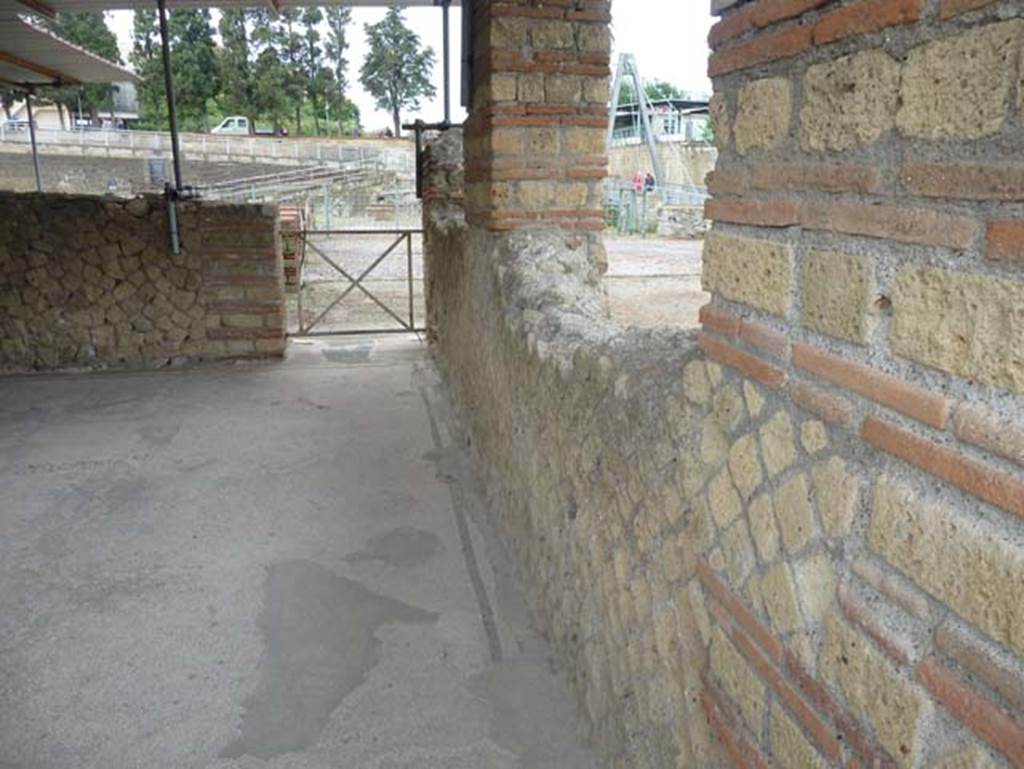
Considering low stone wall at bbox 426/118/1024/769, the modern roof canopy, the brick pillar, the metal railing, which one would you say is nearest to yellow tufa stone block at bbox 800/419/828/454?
low stone wall at bbox 426/118/1024/769

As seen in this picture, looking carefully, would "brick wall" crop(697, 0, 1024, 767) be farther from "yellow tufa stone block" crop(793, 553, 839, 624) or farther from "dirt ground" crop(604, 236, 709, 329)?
"dirt ground" crop(604, 236, 709, 329)

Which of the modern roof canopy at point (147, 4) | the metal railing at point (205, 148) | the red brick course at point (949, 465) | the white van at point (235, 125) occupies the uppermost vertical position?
the white van at point (235, 125)

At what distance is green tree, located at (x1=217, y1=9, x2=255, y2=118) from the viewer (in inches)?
1496

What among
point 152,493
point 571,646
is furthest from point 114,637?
point 571,646

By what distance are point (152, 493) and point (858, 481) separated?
392 centimetres

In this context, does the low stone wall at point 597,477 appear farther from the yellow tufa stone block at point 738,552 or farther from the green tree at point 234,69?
the green tree at point 234,69

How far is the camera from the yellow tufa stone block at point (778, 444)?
1173 millimetres

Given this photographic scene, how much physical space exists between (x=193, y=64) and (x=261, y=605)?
40.7m

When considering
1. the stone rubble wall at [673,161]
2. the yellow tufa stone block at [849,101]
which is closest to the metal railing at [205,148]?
the stone rubble wall at [673,161]

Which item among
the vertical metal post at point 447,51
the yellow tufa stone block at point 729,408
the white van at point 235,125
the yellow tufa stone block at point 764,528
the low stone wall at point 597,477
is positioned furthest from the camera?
the white van at point 235,125

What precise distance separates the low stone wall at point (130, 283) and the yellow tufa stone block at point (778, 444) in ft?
20.1

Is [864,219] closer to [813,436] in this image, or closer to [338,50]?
[813,436]

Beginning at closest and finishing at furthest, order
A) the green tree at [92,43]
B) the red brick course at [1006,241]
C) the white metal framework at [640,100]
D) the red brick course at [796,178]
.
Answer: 1. the red brick course at [1006,241]
2. the red brick course at [796,178]
3. the white metal framework at [640,100]
4. the green tree at [92,43]

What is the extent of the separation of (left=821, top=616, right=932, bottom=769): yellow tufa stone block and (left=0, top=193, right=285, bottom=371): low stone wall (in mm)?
6342
